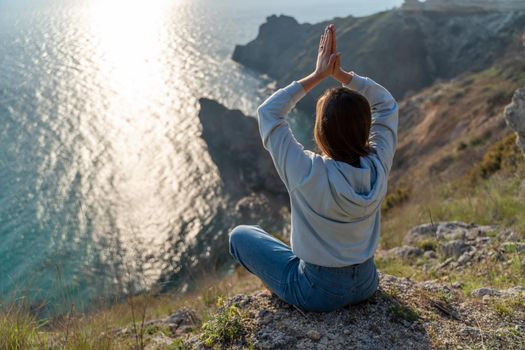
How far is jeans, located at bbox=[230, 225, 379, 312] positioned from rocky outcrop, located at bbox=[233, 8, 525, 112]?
51429 millimetres

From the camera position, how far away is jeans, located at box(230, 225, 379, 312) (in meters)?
4.21

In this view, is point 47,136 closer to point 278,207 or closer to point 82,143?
point 82,143

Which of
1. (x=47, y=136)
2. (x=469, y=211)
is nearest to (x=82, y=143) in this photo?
(x=47, y=136)

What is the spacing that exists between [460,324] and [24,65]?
206 ft

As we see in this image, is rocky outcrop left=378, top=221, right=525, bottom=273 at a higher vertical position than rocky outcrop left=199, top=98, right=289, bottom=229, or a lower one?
higher

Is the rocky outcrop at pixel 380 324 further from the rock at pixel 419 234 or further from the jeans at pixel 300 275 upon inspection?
the rock at pixel 419 234

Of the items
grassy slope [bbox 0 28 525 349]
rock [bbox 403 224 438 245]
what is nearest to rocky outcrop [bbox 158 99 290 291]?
grassy slope [bbox 0 28 525 349]

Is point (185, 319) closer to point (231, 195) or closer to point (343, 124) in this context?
point (343, 124)

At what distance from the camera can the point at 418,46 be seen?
194 ft

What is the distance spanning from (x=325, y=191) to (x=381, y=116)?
45.0 inches

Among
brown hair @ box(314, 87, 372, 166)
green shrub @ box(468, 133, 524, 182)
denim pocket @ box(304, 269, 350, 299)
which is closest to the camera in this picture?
brown hair @ box(314, 87, 372, 166)

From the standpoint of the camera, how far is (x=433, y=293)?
5129mm

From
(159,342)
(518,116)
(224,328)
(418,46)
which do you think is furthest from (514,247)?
(418,46)

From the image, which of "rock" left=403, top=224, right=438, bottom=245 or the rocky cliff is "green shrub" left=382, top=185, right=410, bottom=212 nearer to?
"rock" left=403, top=224, right=438, bottom=245
